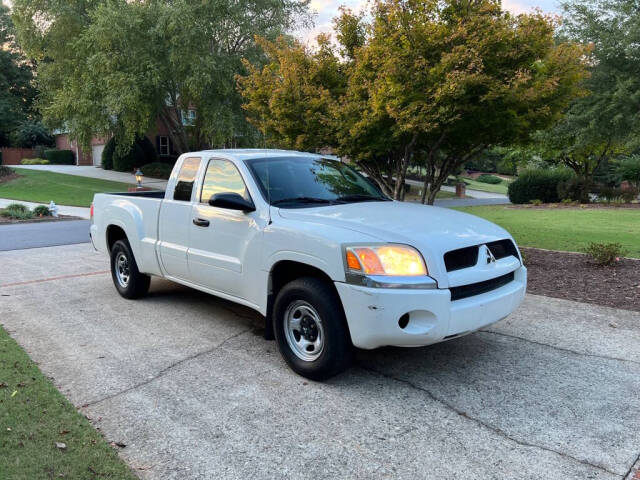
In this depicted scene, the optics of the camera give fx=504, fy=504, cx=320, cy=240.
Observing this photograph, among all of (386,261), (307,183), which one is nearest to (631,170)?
(307,183)

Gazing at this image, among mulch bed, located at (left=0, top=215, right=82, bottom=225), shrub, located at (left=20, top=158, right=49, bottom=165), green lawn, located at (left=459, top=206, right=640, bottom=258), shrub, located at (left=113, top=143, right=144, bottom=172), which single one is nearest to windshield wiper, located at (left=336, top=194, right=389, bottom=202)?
green lawn, located at (left=459, top=206, right=640, bottom=258)

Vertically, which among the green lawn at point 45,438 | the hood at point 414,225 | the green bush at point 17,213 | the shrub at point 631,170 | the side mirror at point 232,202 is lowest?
the green bush at point 17,213

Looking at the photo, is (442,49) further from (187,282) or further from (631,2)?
(631,2)

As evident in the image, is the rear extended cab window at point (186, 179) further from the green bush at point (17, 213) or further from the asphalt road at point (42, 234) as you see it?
the green bush at point (17, 213)

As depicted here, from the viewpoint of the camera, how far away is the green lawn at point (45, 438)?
8.94 feet

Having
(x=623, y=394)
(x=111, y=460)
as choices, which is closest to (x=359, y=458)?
(x=111, y=460)

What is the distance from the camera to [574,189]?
88.9 feet

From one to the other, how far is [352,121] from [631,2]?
20.1 meters

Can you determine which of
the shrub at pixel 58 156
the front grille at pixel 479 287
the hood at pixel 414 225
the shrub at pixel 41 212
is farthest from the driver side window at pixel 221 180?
the shrub at pixel 58 156

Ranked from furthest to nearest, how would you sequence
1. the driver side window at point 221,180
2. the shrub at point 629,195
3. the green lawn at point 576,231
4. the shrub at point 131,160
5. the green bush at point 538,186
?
the shrub at point 131,160
the green bush at point 538,186
the shrub at point 629,195
the green lawn at point 576,231
the driver side window at point 221,180

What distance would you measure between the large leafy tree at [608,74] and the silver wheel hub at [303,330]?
20227 millimetres

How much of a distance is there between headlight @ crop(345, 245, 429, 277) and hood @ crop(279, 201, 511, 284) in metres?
0.06

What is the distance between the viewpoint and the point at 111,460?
284 centimetres

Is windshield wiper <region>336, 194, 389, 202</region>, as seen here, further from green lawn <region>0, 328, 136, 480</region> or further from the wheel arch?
green lawn <region>0, 328, 136, 480</region>
